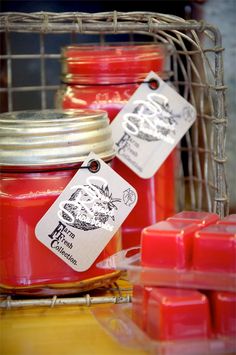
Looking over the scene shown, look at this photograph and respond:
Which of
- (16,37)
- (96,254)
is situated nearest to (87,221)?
(96,254)

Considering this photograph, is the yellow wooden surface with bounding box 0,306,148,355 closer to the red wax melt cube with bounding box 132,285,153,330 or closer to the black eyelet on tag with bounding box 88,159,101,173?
the red wax melt cube with bounding box 132,285,153,330

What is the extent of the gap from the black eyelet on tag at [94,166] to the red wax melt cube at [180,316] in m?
0.16

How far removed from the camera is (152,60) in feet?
2.58

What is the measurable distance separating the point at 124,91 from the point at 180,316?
1.05 feet

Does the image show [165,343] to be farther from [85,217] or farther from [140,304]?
[85,217]

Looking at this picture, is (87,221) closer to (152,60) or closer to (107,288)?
(107,288)

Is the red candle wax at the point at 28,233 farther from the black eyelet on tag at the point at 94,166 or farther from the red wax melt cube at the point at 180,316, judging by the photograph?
the red wax melt cube at the point at 180,316

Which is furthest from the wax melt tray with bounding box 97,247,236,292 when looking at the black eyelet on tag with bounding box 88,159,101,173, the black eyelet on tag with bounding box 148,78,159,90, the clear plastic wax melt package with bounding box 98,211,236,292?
the black eyelet on tag with bounding box 148,78,159,90

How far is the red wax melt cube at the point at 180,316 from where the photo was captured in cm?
52

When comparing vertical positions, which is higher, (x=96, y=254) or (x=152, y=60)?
(x=152, y=60)

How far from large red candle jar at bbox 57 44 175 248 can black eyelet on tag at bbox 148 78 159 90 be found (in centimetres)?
1

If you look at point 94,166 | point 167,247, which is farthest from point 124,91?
point 167,247

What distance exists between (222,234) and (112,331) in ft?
0.39

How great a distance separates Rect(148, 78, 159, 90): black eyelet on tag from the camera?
773 millimetres
